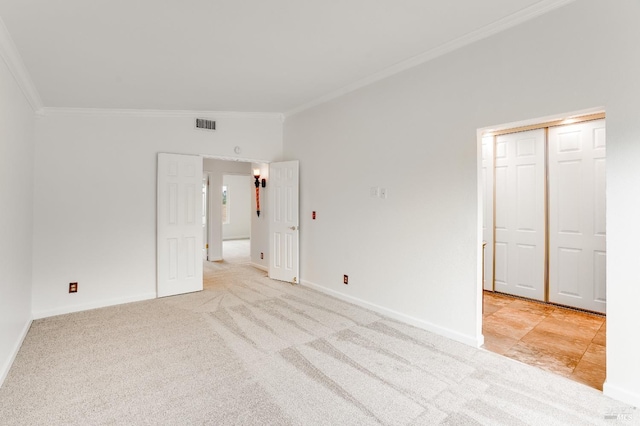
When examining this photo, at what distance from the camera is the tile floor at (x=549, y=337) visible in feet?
8.33

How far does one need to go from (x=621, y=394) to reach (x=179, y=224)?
4784 millimetres

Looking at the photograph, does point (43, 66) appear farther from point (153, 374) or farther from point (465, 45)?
point (465, 45)

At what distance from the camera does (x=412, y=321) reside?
3.36m

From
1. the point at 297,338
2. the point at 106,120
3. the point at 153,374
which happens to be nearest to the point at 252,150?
the point at 106,120

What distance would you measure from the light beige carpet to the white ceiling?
100 inches

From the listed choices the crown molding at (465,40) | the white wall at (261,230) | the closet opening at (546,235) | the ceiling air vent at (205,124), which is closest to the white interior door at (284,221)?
the white wall at (261,230)

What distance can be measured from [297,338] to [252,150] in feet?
10.3

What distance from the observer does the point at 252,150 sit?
507cm

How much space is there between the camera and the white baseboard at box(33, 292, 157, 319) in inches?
143

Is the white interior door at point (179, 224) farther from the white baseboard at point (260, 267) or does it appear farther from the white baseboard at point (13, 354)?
the white baseboard at point (260, 267)

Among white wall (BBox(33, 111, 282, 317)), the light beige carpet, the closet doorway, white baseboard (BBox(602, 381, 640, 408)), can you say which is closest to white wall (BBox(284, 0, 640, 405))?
white baseboard (BBox(602, 381, 640, 408))

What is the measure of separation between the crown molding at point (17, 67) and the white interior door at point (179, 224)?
4.47 feet

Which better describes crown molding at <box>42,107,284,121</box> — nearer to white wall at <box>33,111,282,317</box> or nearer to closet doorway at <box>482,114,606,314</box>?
white wall at <box>33,111,282,317</box>

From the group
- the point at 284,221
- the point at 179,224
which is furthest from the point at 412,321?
the point at 179,224
